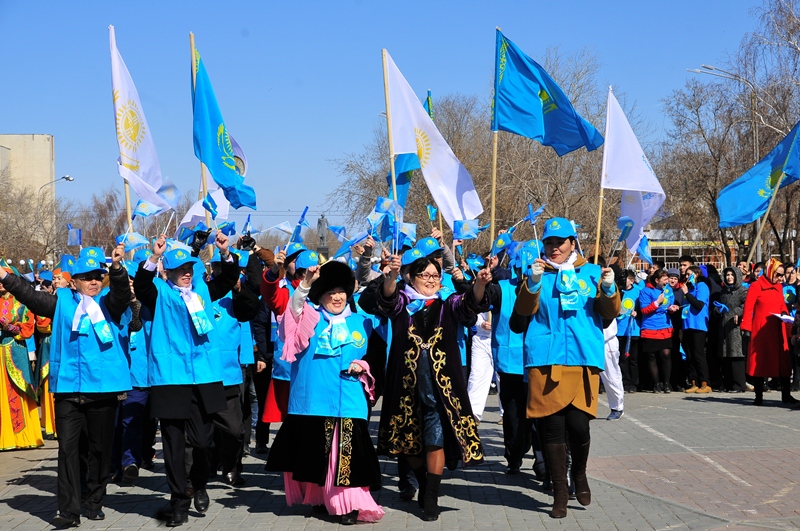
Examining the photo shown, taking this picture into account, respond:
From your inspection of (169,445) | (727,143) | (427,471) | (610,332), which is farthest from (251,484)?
(727,143)

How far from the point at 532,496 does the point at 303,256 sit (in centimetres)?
255

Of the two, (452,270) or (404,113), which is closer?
(452,270)

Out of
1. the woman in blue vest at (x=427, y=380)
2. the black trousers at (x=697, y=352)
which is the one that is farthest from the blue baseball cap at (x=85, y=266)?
the black trousers at (x=697, y=352)

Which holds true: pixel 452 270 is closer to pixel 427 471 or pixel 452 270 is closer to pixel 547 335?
pixel 547 335

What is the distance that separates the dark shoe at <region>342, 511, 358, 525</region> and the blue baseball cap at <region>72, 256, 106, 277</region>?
8.36ft

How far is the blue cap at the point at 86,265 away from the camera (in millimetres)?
7469

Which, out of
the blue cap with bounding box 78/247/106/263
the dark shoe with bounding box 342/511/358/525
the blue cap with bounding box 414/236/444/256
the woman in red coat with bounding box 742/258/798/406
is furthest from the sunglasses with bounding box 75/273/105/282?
the woman in red coat with bounding box 742/258/798/406

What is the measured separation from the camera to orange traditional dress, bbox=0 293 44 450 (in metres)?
11.4

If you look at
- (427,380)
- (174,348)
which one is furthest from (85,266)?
(427,380)

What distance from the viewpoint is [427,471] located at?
719 cm

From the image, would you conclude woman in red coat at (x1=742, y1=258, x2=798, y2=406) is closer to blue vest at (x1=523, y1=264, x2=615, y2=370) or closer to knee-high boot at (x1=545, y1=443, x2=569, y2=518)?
blue vest at (x1=523, y1=264, x2=615, y2=370)

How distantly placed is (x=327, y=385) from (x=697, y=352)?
10503 mm

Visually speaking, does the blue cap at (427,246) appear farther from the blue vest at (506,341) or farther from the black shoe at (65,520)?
the black shoe at (65,520)

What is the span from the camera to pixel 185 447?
7.44 meters
